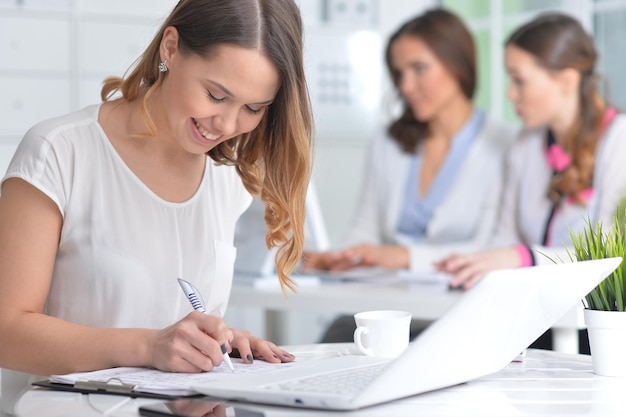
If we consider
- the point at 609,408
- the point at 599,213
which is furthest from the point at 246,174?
the point at 599,213

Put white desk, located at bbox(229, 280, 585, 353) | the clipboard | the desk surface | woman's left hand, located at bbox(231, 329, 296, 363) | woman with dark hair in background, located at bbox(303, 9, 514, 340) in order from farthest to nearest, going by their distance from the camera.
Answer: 1. woman with dark hair in background, located at bbox(303, 9, 514, 340)
2. the desk surface
3. white desk, located at bbox(229, 280, 585, 353)
4. woman's left hand, located at bbox(231, 329, 296, 363)
5. the clipboard

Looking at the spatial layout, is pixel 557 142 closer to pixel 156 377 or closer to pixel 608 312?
pixel 608 312

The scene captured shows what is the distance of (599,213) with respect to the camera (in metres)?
2.86

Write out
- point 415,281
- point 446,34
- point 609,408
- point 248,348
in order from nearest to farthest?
1. point 609,408
2. point 248,348
3. point 415,281
4. point 446,34

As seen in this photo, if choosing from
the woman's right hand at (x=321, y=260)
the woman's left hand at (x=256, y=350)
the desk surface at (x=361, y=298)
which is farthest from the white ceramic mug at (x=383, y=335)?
the woman's right hand at (x=321, y=260)

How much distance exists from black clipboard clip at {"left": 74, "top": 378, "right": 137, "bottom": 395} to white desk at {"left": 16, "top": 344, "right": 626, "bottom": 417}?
1 centimetres

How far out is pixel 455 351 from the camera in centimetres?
113

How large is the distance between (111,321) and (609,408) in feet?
2.82

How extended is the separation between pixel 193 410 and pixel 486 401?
1.13 feet

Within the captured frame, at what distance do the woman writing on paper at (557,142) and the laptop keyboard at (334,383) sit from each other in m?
1.77

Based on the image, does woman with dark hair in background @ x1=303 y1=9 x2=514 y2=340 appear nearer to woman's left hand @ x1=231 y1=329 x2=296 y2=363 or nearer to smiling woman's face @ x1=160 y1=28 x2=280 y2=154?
smiling woman's face @ x1=160 y1=28 x2=280 y2=154

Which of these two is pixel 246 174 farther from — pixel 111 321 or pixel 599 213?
pixel 599 213

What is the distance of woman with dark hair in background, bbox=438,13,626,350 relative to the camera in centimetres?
288

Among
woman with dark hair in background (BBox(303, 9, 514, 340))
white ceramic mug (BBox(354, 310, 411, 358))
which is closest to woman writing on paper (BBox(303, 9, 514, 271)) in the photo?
woman with dark hair in background (BBox(303, 9, 514, 340))
